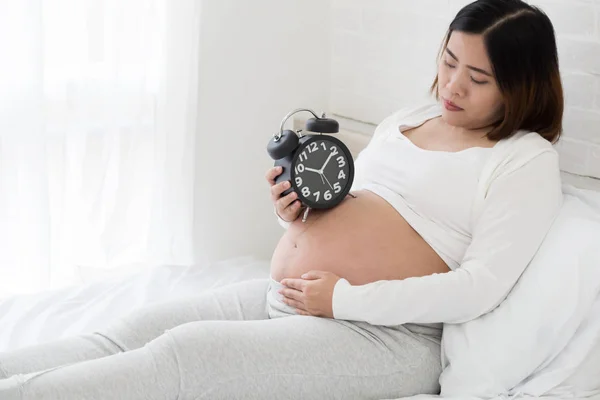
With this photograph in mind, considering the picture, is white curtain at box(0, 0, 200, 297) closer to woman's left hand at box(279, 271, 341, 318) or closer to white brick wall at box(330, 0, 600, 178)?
white brick wall at box(330, 0, 600, 178)

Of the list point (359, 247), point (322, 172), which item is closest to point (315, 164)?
point (322, 172)

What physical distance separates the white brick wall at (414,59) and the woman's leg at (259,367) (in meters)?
0.66

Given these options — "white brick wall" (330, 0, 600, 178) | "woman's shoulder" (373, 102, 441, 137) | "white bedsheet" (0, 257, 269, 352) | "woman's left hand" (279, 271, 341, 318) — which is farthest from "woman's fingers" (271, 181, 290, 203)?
"white brick wall" (330, 0, 600, 178)

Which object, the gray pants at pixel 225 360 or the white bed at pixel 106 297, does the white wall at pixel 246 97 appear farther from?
the gray pants at pixel 225 360

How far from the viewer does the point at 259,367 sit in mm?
1463

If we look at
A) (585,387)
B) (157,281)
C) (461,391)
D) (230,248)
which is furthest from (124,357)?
(230,248)

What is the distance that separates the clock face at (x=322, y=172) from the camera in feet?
5.38

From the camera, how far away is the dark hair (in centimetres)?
165

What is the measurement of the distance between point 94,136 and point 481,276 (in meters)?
1.16

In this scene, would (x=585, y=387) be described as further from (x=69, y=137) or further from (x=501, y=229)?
(x=69, y=137)

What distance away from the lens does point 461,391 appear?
1554 mm

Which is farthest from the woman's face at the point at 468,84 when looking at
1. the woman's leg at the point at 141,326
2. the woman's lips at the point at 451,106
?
the woman's leg at the point at 141,326

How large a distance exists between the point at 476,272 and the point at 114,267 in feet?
3.85

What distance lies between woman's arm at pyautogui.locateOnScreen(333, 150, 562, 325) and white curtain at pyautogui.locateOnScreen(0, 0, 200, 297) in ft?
3.11
